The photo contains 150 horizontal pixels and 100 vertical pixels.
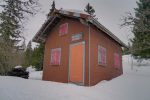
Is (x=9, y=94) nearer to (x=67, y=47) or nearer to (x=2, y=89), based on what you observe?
(x=2, y=89)

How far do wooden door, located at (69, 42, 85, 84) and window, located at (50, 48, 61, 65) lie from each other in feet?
4.46

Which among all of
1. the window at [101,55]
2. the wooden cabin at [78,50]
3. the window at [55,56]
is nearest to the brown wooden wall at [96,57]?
the wooden cabin at [78,50]

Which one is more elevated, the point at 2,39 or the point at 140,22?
the point at 140,22

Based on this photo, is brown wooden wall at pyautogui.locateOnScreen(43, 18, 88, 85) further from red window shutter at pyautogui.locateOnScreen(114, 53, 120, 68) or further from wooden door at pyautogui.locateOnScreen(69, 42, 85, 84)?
red window shutter at pyautogui.locateOnScreen(114, 53, 120, 68)

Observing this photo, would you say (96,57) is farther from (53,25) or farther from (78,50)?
(53,25)

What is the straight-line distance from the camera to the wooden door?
11281 mm

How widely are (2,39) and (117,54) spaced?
387 inches

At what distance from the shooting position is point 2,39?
9.96m

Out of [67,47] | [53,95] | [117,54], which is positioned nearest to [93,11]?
[117,54]

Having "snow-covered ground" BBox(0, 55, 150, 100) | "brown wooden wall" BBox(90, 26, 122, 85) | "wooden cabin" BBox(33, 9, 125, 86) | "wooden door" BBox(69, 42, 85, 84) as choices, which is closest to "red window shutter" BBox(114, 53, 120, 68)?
"wooden cabin" BBox(33, 9, 125, 86)

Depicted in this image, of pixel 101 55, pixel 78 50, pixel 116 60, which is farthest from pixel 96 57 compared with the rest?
pixel 116 60

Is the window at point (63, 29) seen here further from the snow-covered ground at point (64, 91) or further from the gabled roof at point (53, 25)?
the snow-covered ground at point (64, 91)

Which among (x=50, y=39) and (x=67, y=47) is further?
(x=50, y=39)

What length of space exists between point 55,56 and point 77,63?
2.51 metres
